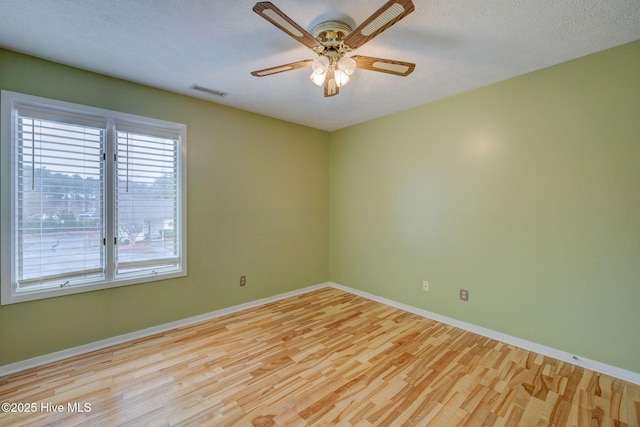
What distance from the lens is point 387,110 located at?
3402 mm

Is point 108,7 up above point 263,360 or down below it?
above

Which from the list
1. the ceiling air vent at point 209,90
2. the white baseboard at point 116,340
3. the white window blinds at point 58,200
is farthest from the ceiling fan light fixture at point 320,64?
the white baseboard at point 116,340

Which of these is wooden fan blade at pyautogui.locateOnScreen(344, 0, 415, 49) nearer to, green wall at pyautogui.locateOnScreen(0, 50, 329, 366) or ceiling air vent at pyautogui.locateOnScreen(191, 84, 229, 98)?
ceiling air vent at pyautogui.locateOnScreen(191, 84, 229, 98)

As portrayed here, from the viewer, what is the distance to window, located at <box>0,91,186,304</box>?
2.16 m

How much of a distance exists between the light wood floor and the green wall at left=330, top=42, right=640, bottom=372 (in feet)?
1.35

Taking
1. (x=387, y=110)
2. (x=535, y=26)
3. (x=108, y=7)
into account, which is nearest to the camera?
(x=108, y=7)

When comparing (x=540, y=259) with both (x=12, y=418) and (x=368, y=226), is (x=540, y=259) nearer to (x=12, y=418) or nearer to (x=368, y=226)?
(x=368, y=226)

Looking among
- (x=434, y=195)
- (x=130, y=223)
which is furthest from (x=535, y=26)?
(x=130, y=223)

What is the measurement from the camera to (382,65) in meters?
1.98

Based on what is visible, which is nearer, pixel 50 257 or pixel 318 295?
pixel 50 257

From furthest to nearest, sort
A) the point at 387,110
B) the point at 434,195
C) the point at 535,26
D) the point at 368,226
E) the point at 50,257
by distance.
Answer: the point at 368,226
the point at 387,110
the point at 434,195
the point at 50,257
the point at 535,26

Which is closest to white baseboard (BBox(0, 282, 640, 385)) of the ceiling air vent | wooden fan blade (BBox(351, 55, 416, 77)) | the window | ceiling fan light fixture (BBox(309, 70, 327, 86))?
the window

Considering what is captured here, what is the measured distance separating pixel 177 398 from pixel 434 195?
3.03m

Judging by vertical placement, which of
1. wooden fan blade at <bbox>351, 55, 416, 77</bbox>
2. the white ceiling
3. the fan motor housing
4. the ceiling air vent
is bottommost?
wooden fan blade at <bbox>351, 55, 416, 77</bbox>
